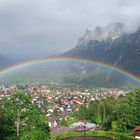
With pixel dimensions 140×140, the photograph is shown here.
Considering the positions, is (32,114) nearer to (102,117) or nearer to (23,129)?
(23,129)

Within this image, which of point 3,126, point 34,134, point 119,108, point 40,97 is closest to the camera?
point 34,134

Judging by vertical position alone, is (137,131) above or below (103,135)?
above

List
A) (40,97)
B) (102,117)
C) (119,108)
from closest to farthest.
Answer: (119,108), (102,117), (40,97)

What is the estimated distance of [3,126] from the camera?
40.7 meters

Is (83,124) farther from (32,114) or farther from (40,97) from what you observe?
(40,97)

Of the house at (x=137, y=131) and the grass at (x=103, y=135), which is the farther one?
the house at (x=137, y=131)

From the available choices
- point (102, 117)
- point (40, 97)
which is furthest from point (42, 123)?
point (40, 97)

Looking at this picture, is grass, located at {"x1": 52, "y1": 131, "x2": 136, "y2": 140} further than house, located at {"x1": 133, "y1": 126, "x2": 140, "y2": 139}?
No

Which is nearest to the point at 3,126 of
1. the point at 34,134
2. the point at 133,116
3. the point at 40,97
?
the point at 34,134

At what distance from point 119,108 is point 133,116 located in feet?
10.7

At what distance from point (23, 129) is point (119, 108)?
26231 millimetres

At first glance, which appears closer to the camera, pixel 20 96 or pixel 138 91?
pixel 20 96

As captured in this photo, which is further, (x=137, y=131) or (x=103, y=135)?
(x=103, y=135)

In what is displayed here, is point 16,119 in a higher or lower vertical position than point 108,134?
higher
